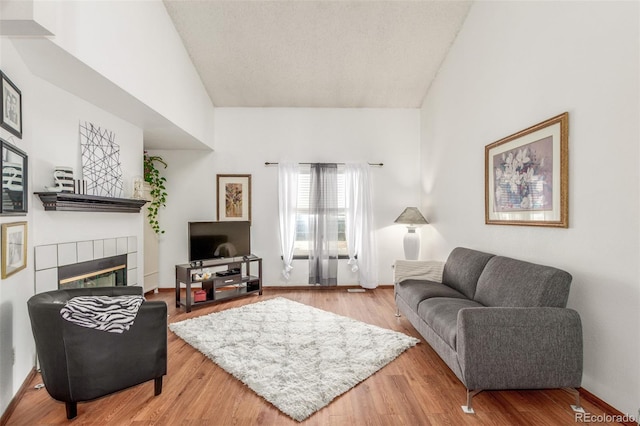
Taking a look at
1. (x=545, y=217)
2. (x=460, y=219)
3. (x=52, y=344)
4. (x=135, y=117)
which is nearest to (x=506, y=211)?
(x=545, y=217)

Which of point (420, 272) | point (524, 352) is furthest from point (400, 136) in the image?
point (524, 352)

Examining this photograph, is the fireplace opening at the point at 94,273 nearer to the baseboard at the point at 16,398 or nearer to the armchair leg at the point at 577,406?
the baseboard at the point at 16,398

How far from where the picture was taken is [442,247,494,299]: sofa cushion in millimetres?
3123

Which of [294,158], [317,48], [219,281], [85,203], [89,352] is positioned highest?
[317,48]

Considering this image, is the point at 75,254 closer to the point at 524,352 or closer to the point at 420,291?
the point at 420,291

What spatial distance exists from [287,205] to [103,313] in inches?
133

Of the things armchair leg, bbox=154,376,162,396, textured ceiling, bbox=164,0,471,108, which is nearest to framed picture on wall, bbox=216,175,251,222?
textured ceiling, bbox=164,0,471,108

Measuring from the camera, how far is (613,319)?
2.01 m

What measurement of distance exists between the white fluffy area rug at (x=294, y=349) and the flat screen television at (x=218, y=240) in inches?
36.6

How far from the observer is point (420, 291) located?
10.6ft

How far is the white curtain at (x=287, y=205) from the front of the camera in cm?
514

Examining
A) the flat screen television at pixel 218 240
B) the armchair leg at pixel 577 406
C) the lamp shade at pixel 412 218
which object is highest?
the lamp shade at pixel 412 218

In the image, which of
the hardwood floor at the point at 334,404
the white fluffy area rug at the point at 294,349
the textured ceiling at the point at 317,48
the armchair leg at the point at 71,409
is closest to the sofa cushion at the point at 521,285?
the hardwood floor at the point at 334,404

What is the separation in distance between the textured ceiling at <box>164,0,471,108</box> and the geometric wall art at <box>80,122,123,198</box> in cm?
161
